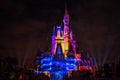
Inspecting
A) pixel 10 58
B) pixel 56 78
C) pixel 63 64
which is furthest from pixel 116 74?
pixel 63 64

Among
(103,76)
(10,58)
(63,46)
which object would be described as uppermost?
(63,46)

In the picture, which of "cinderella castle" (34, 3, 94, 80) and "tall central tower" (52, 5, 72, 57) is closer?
"cinderella castle" (34, 3, 94, 80)

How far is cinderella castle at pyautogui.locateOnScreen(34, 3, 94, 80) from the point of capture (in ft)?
472

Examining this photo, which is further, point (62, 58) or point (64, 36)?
point (64, 36)

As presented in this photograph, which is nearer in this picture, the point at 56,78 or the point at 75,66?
the point at 56,78

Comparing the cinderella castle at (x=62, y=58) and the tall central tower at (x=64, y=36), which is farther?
the tall central tower at (x=64, y=36)

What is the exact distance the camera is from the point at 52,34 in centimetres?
17062

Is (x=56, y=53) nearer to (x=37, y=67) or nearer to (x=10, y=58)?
(x=37, y=67)

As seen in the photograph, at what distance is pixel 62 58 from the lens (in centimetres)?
15575

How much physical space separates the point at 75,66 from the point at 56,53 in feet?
45.3

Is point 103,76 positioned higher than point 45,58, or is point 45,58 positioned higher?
point 45,58

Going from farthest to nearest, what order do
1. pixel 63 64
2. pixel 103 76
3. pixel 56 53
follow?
pixel 56 53
pixel 63 64
pixel 103 76

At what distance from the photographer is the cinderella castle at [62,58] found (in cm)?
14384

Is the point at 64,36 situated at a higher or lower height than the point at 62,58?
higher
